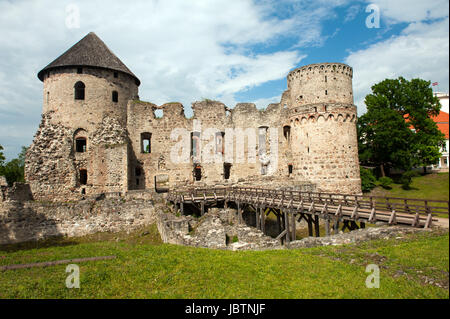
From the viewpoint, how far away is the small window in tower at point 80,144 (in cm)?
2226

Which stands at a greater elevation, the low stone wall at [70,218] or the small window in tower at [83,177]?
the small window in tower at [83,177]

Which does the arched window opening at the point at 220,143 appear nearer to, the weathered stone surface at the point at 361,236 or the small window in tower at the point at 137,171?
the small window in tower at the point at 137,171

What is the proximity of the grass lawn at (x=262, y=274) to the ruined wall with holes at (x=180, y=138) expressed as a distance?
12.2m

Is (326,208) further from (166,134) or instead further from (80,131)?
(80,131)

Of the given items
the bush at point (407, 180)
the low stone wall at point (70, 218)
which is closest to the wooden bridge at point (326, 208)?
the low stone wall at point (70, 218)

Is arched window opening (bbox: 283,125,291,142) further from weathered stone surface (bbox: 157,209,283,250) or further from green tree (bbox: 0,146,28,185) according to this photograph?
green tree (bbox: 0,146,28,185)

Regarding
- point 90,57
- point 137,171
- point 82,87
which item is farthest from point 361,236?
point 90,57

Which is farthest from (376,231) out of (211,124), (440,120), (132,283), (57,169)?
(440,120)

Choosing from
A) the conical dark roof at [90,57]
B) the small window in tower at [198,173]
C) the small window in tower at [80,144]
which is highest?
the conical dark roof at [90,57]

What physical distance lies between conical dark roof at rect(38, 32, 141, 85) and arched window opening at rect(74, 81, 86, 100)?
4.76 feet

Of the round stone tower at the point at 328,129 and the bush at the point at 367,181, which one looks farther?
the bush at the point at 367,181

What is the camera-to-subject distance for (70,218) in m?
18.1

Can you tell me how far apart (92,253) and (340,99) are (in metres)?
21.1

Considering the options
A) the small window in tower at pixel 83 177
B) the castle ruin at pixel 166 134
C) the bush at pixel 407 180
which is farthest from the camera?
the bush at pixel 407 180
